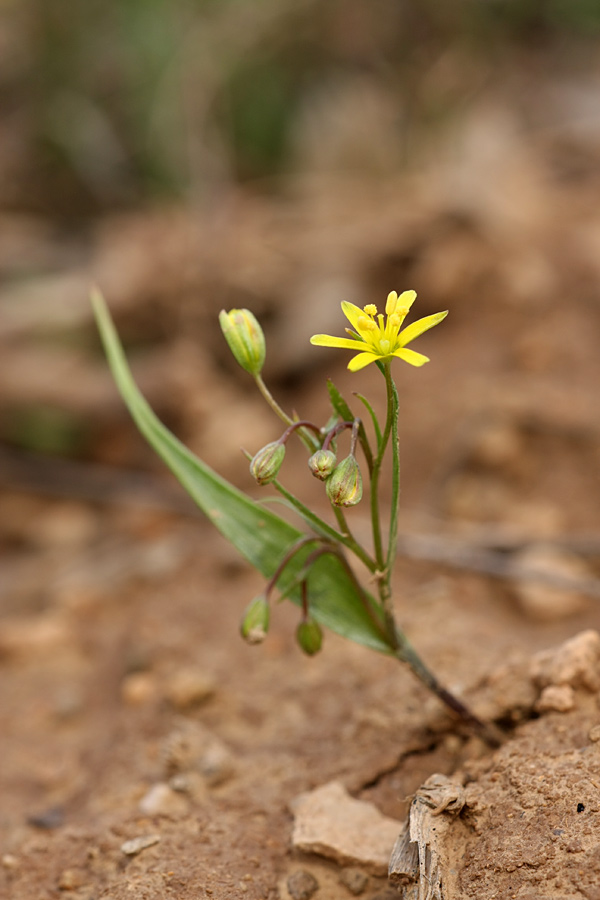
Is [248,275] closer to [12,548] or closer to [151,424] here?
[12,548]

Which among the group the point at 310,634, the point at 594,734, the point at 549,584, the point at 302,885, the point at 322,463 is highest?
the point at 549,584

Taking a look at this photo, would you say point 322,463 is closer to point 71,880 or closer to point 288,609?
point 71,880

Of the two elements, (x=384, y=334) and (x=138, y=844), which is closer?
(x=384, y=334)

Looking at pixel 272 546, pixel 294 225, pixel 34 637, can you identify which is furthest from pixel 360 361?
pixel 294 225

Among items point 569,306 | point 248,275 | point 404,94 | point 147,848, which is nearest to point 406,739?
point 147,848

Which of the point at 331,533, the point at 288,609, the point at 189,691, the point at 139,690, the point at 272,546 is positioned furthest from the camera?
the point at 288,609

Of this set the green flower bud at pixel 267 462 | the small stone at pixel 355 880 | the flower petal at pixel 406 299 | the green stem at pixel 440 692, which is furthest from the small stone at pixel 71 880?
the flower petal at pixel 406 299

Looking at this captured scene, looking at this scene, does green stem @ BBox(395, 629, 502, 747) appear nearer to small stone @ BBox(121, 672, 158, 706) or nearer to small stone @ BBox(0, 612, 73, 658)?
small stone @ BBox(121, 672, 158, 706)

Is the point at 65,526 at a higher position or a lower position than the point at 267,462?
higher
